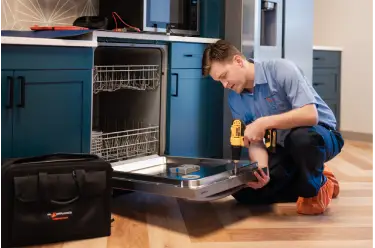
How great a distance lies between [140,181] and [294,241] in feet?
2.15

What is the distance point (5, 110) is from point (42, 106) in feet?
0.53

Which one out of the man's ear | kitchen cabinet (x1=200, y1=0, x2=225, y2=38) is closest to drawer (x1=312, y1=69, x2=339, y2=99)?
kitchen cabinet (x1=200, y1=0, x2=225, y2=38)

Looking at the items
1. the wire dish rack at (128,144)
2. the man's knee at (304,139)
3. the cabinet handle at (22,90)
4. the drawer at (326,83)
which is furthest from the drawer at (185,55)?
the drawer at (326,83)

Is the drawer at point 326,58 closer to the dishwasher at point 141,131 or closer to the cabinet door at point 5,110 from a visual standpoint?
the dishwasher at point 141,131

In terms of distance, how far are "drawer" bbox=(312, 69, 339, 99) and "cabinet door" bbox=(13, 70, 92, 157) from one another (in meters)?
2.97

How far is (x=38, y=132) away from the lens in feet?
7.24

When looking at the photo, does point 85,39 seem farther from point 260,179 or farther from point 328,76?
point 328,76

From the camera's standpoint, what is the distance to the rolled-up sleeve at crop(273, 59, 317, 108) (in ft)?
7.39

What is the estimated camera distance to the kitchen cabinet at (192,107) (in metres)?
2.94

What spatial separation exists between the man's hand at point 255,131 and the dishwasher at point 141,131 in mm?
115

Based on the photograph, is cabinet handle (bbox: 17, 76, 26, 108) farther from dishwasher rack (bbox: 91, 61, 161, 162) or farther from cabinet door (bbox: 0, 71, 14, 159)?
dishwasher rack (bbox: 91, 61, 161, 162)

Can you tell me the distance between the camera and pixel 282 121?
2.24m

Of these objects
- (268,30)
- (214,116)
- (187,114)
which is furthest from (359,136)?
(187,114)

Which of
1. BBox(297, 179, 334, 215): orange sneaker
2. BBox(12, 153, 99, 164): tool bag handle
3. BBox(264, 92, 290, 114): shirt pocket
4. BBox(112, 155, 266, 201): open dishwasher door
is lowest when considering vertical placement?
BBox(297, 179, 334, 215): orange sneaker
